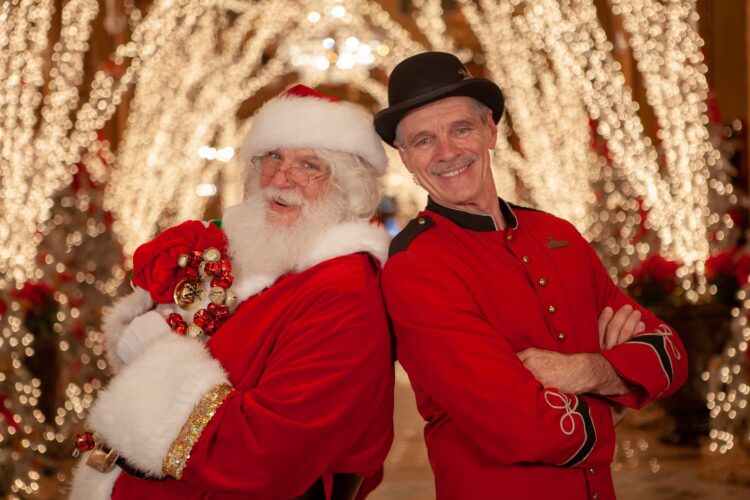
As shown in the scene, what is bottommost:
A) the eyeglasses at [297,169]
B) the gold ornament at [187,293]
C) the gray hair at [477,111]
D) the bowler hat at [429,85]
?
the gold ornament at [187,293]

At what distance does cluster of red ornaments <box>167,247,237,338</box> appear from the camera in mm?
2957

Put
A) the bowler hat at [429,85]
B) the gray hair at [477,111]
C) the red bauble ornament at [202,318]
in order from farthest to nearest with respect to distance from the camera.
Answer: the red bauble ornament at [202,318] → the gray hair at [477,111] → the bowler hat at [429,85]

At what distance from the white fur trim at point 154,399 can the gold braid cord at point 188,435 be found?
0.01 m

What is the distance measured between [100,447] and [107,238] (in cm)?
617

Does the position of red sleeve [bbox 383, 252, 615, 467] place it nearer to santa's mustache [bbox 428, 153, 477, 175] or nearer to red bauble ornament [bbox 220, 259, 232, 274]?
santa's mustache [bbox 428, 153, 477, 175]

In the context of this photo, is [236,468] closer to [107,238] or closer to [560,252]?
[560,252]

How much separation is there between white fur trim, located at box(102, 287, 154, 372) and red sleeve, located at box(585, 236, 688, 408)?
154 cm

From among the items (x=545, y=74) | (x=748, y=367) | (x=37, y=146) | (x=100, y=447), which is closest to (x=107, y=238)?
(x=37, y=146)

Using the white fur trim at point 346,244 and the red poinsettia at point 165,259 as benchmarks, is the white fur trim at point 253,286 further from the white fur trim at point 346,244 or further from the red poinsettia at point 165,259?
the red poinsettia at point 165,259

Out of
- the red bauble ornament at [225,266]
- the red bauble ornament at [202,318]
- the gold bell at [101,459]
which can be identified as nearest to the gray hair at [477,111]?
the red bauble ornament at [225,266]

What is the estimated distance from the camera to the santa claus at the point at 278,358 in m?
2.55

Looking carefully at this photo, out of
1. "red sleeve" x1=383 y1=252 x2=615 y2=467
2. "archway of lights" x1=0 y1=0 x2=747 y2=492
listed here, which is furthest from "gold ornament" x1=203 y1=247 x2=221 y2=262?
"archway of lights" x1=0 y1=0 x2=747 y2=492

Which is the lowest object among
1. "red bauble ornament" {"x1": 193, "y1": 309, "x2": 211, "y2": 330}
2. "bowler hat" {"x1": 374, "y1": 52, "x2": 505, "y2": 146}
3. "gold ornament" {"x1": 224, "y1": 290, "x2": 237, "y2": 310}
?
"red bauble ornament" {"x1": 193, "y1": 309, "x2": 211, "y2": 330}

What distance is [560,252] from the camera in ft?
9.36
